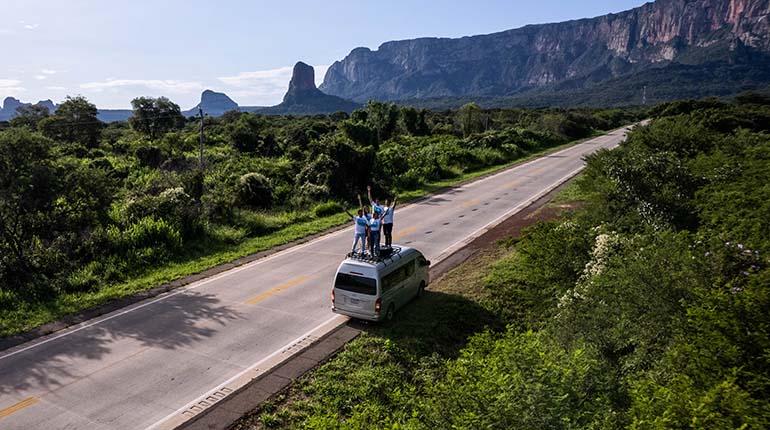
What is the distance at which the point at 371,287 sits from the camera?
12.9 meters

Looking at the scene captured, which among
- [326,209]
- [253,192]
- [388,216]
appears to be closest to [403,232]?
[326,209]

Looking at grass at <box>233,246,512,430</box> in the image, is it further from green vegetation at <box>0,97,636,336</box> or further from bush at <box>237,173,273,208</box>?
bush at <box>237,173,273,208</box>

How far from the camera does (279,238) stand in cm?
2245

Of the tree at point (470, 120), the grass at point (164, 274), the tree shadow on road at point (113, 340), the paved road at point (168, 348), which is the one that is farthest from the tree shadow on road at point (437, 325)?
the tree at point (470, 120)

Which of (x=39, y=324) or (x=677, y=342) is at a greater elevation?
(x=677, y=342)

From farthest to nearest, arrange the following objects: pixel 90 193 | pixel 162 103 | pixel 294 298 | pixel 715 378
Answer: pixel 162 103, pixel 90 193, pixel 294 298, pixel 715 378

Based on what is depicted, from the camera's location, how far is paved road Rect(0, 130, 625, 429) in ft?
31.8

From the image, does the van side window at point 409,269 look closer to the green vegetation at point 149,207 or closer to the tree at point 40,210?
the green vegetation at point 149,207

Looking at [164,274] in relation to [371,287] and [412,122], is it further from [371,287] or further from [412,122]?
[412,122]

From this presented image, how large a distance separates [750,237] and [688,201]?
16.4ft

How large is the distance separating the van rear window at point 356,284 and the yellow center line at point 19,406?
680 cm

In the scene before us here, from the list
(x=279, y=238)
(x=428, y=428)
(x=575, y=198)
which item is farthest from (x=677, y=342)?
(x=575, y=198)

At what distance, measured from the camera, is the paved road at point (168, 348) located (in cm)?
968

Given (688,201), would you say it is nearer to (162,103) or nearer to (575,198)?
(575,198)
